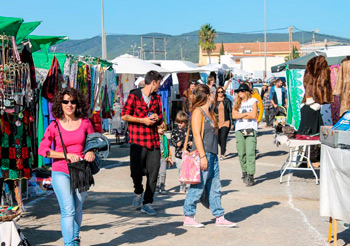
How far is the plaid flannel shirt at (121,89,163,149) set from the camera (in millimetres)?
8297

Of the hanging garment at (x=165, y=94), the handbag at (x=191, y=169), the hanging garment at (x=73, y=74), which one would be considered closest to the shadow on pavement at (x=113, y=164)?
the hanging garment at (x=73, y=74)

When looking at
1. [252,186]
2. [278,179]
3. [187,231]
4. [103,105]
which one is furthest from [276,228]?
[103,105]

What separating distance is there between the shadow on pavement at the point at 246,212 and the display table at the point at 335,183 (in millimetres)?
1685

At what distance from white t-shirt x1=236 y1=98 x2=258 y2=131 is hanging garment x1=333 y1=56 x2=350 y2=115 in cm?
153

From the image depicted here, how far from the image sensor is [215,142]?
7637mm

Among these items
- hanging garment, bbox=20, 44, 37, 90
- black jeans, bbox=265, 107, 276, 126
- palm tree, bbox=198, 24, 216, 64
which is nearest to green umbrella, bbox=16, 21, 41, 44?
hanging garment, bbox=20, 44, 37, 90

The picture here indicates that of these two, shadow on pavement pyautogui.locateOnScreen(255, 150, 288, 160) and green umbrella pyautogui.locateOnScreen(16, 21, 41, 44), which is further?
shadow on pavement pyautogui.locateOnScreen(255, 150, 288, 160)

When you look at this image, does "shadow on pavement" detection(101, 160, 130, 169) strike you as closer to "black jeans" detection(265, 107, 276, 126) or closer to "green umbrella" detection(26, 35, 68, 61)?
"green umbrella" detection(26, 35, 68, 61)

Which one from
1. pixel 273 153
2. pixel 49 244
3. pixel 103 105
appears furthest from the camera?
pixel 273 153

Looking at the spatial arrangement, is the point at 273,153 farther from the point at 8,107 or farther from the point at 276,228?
the point at 8,107

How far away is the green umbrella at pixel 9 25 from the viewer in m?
6.83

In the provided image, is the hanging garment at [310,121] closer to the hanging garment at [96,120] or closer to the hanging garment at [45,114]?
the hanging garment at [96,120]

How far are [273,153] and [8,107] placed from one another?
33.6 feet

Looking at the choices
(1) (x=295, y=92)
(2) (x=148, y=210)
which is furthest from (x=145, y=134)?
(1) (x=295, y=92)
